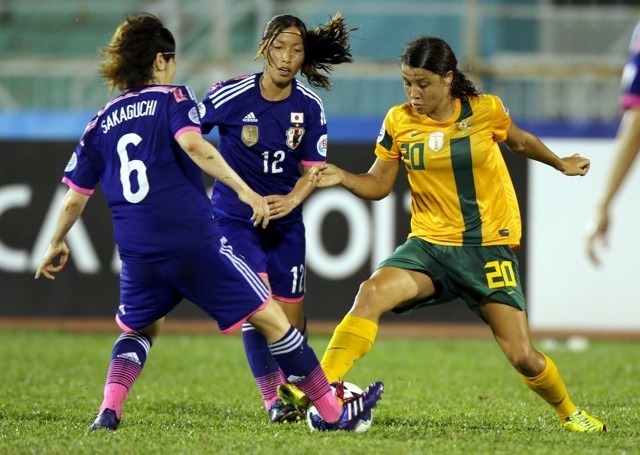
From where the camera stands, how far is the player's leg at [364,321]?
226 inches

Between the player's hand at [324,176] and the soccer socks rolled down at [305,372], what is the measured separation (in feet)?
2.78

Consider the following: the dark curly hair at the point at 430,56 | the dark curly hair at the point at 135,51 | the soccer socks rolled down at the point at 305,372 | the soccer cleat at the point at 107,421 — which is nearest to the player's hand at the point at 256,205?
the soccer socks rolled down at the point at 305,372

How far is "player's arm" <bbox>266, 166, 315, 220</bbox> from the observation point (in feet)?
19.1

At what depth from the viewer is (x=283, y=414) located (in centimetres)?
618

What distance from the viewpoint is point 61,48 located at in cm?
1537

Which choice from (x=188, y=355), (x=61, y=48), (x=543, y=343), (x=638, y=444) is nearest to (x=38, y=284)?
(x=188, y=355)

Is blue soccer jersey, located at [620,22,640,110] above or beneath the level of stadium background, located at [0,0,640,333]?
above

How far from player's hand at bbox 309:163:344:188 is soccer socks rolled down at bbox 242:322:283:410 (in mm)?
1152

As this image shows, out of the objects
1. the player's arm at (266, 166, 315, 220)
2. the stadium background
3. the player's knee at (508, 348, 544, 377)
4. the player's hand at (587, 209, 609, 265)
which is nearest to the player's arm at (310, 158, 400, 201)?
the player's arm at (266, 166, 315, 220)

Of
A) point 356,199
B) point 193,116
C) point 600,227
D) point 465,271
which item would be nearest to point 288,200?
point 193,116

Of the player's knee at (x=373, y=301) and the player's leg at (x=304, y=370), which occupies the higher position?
the player's knee at (x=373, y=301)

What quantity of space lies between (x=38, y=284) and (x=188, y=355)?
2.90 meters

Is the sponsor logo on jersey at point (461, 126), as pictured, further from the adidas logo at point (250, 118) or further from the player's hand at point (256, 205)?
the player's hand at point (256, 205)

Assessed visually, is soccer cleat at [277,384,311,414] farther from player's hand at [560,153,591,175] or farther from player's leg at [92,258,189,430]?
player's hand at [560,153,591,175]
